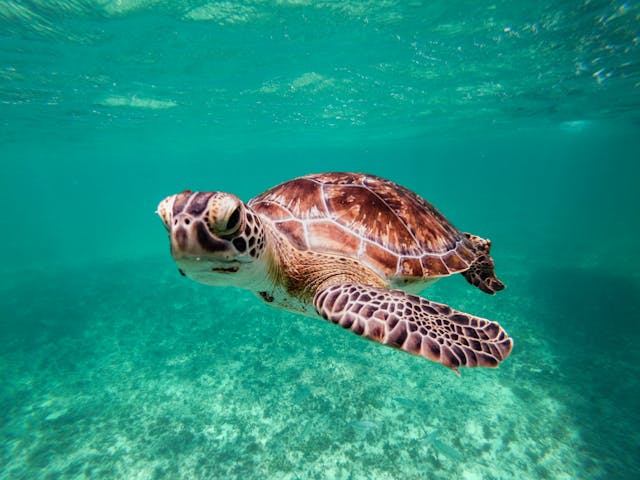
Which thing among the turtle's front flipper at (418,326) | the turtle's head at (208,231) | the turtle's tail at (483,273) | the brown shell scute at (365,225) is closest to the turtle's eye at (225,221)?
the turtle's head at (208,231)

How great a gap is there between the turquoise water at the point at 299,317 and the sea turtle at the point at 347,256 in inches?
138

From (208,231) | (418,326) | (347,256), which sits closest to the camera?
(208,231)

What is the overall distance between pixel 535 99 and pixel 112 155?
3871cm

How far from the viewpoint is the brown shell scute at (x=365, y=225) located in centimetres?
288

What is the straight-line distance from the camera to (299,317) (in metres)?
9.42

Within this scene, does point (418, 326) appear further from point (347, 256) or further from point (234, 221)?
point (234, 221)

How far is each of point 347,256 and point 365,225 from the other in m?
0.39

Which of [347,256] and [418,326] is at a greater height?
[347,256]

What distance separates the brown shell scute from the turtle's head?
0.99 meters

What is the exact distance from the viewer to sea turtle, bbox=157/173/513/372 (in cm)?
174

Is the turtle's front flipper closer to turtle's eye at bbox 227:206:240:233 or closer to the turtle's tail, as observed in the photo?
turtle's eye at bbox 227:206:240:233

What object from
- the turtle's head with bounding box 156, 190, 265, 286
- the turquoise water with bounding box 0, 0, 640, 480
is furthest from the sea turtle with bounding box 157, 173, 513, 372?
the turquoise water with bounding box 0, 0, 640, 480

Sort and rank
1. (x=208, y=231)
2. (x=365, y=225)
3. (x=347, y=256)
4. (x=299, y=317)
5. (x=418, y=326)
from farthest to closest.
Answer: (x=299, y=317) → (x=365, y=225) → (x=347, y=256) → (x=418, y=326) → (x=208, y=231)

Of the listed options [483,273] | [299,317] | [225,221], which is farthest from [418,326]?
[299,317]
